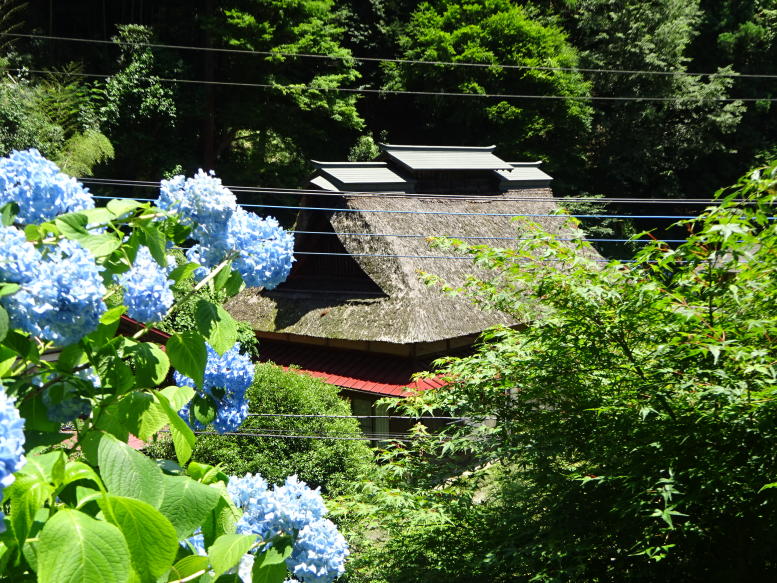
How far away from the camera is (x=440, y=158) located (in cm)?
1470

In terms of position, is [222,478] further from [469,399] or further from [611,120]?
[611,120]

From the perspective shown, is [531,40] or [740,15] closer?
[531,40]

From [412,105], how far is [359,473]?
1897cm

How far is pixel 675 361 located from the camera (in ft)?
13.3

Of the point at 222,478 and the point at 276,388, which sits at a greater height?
the point at 222,478

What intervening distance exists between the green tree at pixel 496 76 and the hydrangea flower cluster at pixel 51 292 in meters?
22.3

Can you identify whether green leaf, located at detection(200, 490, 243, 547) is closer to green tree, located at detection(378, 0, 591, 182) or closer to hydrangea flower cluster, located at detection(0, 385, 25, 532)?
hydrangea flower cluster, located at detection(0, 385, 25, 532)

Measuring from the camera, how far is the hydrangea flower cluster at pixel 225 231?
1.58 m

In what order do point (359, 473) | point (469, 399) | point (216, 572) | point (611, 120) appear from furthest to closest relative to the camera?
1. point (611, 120)
2. point (359, 473)
3. point (469, 399)
4. point (216, 572)

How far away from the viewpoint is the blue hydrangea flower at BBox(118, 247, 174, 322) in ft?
4.63

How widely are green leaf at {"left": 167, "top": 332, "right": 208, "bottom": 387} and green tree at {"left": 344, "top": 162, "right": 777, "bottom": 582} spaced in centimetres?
263

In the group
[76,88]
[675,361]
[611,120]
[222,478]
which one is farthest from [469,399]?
[611,120]

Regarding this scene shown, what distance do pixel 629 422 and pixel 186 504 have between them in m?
3.57

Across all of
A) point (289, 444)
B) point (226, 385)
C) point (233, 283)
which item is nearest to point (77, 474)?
point (233, 283)
